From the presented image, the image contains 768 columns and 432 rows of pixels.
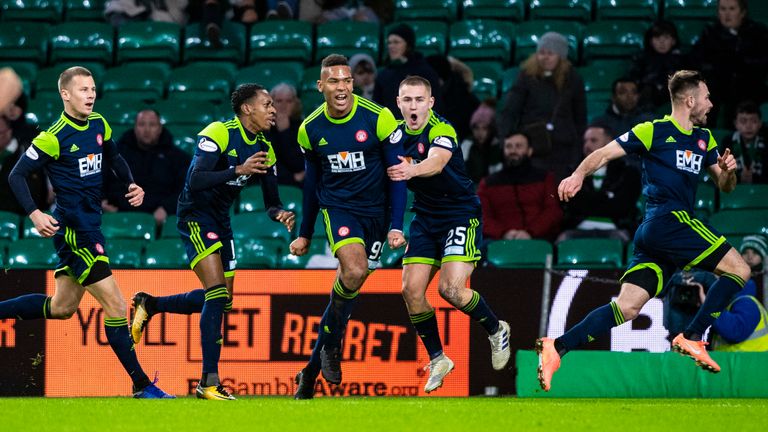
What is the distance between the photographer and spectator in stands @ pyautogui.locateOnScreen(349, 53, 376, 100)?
1382 cm

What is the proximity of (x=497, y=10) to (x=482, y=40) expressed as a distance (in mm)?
736

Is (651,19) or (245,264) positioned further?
(651,19)

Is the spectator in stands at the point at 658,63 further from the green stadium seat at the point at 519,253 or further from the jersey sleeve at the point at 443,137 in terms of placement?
the jersey sleeve at the point at 443,137

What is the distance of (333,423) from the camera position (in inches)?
267

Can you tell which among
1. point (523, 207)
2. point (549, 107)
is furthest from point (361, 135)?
point (549, 107)

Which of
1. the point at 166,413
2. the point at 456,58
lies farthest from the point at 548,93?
the point at 166,413

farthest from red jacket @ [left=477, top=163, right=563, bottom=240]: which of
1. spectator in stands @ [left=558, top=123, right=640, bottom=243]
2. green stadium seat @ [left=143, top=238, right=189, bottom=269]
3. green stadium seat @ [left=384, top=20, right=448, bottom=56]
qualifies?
green stadium seat @ [left=384, top=20, right=448, bottom=56]

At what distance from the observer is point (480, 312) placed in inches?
364

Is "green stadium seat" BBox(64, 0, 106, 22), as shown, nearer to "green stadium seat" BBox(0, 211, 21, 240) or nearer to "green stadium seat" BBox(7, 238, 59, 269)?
"green stadium seat" BBox(0, 211, 21, 240)

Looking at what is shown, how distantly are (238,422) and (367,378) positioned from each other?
13.2 ft

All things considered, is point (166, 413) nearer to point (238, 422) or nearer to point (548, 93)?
point (238, 422)

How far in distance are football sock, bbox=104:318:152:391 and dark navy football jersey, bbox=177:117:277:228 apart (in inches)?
37.0

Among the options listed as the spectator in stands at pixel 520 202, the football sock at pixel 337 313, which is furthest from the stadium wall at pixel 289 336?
the football sock at pixel 337 313

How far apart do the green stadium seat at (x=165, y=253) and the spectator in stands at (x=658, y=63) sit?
5139 mm
